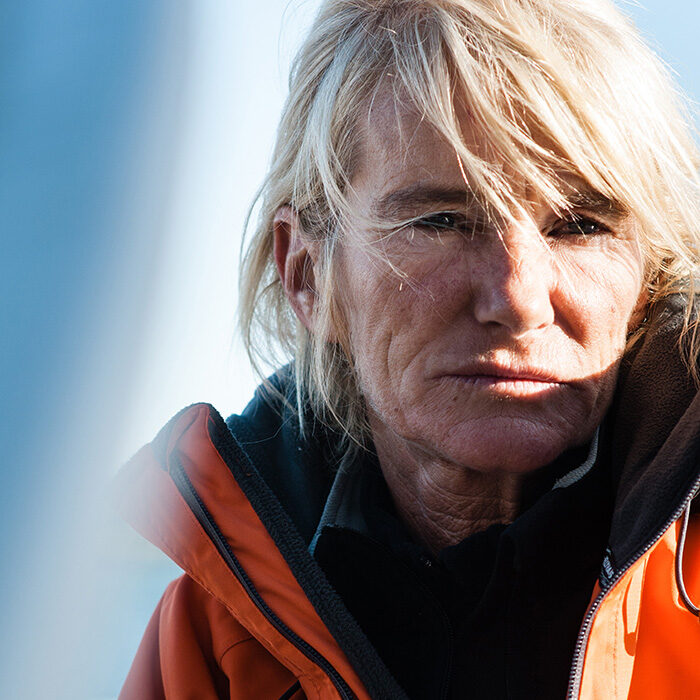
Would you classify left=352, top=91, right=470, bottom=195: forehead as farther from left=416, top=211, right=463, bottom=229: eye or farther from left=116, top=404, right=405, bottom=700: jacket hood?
left=116, top=404, right=405, bottom=700: jacket hood

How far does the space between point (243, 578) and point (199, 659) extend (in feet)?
0.78

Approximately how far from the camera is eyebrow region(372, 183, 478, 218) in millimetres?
1274

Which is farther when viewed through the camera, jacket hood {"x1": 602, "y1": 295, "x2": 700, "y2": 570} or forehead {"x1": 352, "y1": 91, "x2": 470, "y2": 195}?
forehead {"x1": 352, "y1": 91, "x2": 470, "y2": 195}

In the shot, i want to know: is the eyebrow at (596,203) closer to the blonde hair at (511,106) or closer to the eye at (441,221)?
the blonde hair at (511,106)

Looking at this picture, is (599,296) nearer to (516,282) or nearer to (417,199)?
(516,282)

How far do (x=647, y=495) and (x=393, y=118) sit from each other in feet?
2.37

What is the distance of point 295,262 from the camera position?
5.48 feet

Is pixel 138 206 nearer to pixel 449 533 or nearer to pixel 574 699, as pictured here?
pixel 574 699

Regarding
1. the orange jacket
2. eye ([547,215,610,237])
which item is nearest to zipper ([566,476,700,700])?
the orange jacket

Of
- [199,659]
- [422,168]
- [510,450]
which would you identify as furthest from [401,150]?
[199,659]

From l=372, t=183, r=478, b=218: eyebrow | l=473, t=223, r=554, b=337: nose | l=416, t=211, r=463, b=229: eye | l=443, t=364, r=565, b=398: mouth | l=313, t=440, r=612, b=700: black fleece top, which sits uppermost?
l=372, t=183, r=478, b=218: eyebrow

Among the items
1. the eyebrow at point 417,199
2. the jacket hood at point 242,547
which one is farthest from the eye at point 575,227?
the jacket hood at point 242,547

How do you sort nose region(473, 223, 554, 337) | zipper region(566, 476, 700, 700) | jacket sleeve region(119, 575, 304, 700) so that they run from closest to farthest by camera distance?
1. zipper region(566, 476, 700, 700)
2. nose region(473, 223, 554, 337)
3. jacket sleeve region(119, 575, 304, 700)

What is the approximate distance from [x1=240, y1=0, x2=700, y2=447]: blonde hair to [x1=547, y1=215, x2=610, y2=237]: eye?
4 cm
